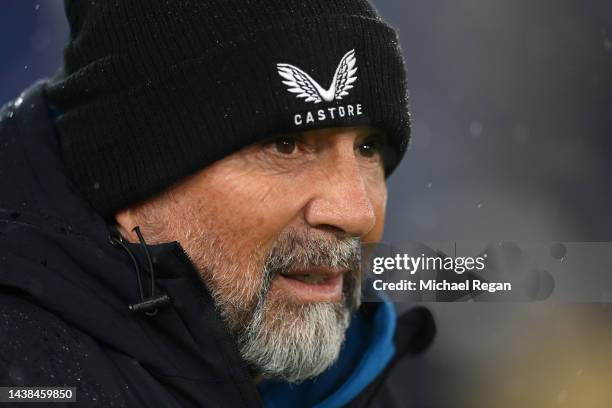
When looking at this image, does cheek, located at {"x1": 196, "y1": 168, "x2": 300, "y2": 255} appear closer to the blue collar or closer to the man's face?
the man's face

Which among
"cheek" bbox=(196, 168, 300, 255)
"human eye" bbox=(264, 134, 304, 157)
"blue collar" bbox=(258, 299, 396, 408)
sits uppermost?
"human eye" bbox=(264, 134, 304, 157)

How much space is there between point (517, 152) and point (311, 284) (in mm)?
2679

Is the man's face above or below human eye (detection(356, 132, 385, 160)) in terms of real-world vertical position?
below

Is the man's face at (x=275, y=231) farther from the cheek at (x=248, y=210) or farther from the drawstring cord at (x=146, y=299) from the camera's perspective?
the drawstring cord at (x=146, y=299)

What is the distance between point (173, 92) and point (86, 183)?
10.7 inches

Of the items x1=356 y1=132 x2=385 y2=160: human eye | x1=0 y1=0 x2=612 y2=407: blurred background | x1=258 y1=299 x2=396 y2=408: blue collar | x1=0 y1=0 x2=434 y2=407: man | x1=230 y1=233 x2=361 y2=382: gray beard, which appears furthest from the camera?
x1=0 y1=0 x2=612 y2=407: blurred background

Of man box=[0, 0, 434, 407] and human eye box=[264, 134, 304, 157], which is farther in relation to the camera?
human eye box=[264, 134, 304, 157]

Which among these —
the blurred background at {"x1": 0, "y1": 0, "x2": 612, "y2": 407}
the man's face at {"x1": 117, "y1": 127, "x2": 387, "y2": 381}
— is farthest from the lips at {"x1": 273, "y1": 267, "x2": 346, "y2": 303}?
the blurred background at {"x1": 0, "y1": 0, "x2": 612, "y2": 407}

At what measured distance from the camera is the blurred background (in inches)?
152

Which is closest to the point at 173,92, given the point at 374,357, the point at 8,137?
the point at 8,137

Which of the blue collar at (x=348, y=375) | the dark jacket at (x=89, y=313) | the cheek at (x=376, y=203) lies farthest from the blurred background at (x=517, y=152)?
the dark jacket at (x=89, y=313)

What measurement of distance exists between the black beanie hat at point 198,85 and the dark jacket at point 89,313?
0.11m

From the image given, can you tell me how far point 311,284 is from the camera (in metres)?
1.71

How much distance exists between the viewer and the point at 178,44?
165cm
